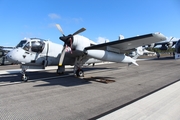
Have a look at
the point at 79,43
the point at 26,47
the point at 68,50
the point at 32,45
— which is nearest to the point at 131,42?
the point at 79,43

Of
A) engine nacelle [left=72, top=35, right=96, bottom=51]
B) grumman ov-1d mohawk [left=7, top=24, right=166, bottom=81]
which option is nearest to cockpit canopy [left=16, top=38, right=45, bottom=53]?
grumman ov-1d mohawk [left=7, top=24, right=166, bottom=81]

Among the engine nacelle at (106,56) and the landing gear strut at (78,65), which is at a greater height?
the engine nacelle at (106,56)

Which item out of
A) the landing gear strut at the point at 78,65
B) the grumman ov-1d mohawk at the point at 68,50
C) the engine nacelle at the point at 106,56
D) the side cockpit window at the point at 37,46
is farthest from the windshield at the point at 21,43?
the engine nacelle at the point at 106,56

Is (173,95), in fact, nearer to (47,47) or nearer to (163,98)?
(163,98)

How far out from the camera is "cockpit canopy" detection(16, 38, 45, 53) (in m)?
10.7

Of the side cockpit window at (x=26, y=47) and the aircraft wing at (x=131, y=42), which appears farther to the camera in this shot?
the side cockpit window at (x=26, y=47)

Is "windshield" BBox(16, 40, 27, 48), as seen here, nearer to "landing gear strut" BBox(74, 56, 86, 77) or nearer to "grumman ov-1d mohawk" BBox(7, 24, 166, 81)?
"grumman ov-1d mohawk" BBox(7, 24, 166, 81)

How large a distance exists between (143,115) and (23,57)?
357 inches

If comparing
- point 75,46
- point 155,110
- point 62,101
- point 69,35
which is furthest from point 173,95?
point 69,35

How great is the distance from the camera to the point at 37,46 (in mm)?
11133

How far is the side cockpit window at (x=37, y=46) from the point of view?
10.9 meters

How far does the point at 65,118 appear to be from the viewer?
4414 millimetres

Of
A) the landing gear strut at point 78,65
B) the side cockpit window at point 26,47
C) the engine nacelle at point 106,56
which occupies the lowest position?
the landing gear strut at point 78,65

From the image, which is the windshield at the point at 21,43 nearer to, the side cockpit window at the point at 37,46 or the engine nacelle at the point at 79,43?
the side cockpit window at the point at 37,46
